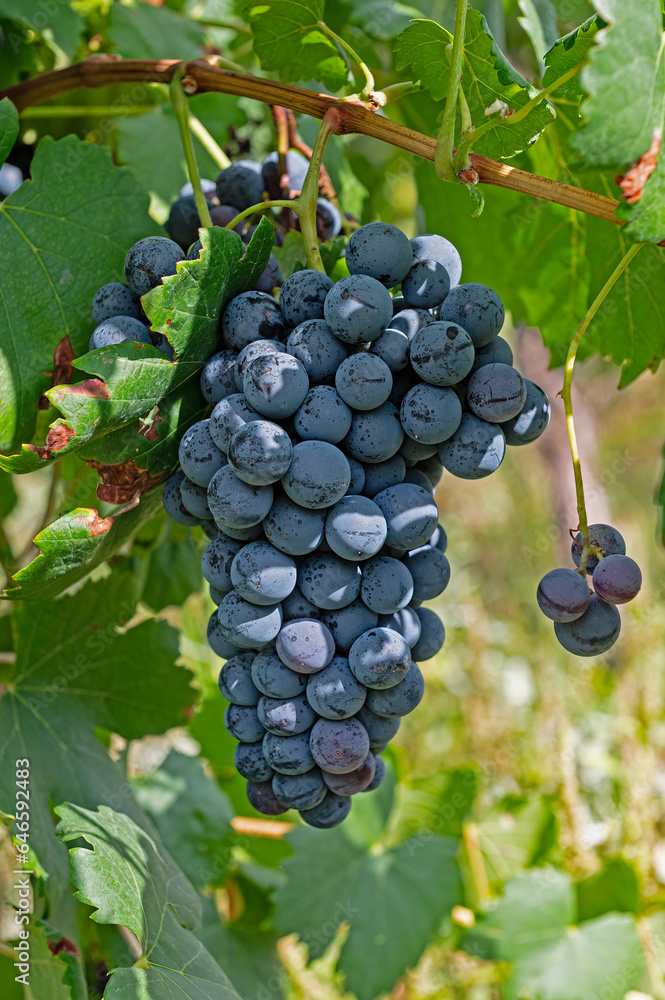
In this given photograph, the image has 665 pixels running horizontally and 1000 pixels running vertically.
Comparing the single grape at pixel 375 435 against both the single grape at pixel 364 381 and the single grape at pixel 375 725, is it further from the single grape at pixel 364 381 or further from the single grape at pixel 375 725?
the single grape at pixel 375 725

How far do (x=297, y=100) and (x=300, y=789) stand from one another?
0.65m

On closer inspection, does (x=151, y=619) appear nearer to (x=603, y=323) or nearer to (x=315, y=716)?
(x=315, y=716)

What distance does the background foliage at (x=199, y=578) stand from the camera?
694 millimetres

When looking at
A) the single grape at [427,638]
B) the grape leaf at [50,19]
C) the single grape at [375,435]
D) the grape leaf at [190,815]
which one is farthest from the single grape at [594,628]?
the grape leaf at [50,19]

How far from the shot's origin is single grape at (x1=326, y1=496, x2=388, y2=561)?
0.64 metres

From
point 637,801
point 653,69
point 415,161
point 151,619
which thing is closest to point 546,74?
point 653,69

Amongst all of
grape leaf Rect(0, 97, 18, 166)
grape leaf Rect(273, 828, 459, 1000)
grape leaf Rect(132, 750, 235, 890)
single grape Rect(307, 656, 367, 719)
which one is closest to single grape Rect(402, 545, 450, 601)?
single grape Rect(307, 656, 367, 719)

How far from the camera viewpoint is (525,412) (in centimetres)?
70

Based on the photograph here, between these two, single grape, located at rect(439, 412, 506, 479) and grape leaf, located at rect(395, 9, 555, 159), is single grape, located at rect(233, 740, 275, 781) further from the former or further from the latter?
grape leaf, located at rect(395, 9, 555, 159)

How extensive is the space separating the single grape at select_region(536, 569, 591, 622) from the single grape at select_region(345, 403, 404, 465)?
18cm

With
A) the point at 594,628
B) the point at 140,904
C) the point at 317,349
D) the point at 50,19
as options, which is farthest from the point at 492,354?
the point at 50,19

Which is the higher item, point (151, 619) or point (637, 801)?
point (151, 619)

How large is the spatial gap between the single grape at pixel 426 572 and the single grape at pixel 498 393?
15 centimetres

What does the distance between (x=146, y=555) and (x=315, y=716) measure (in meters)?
0.52
